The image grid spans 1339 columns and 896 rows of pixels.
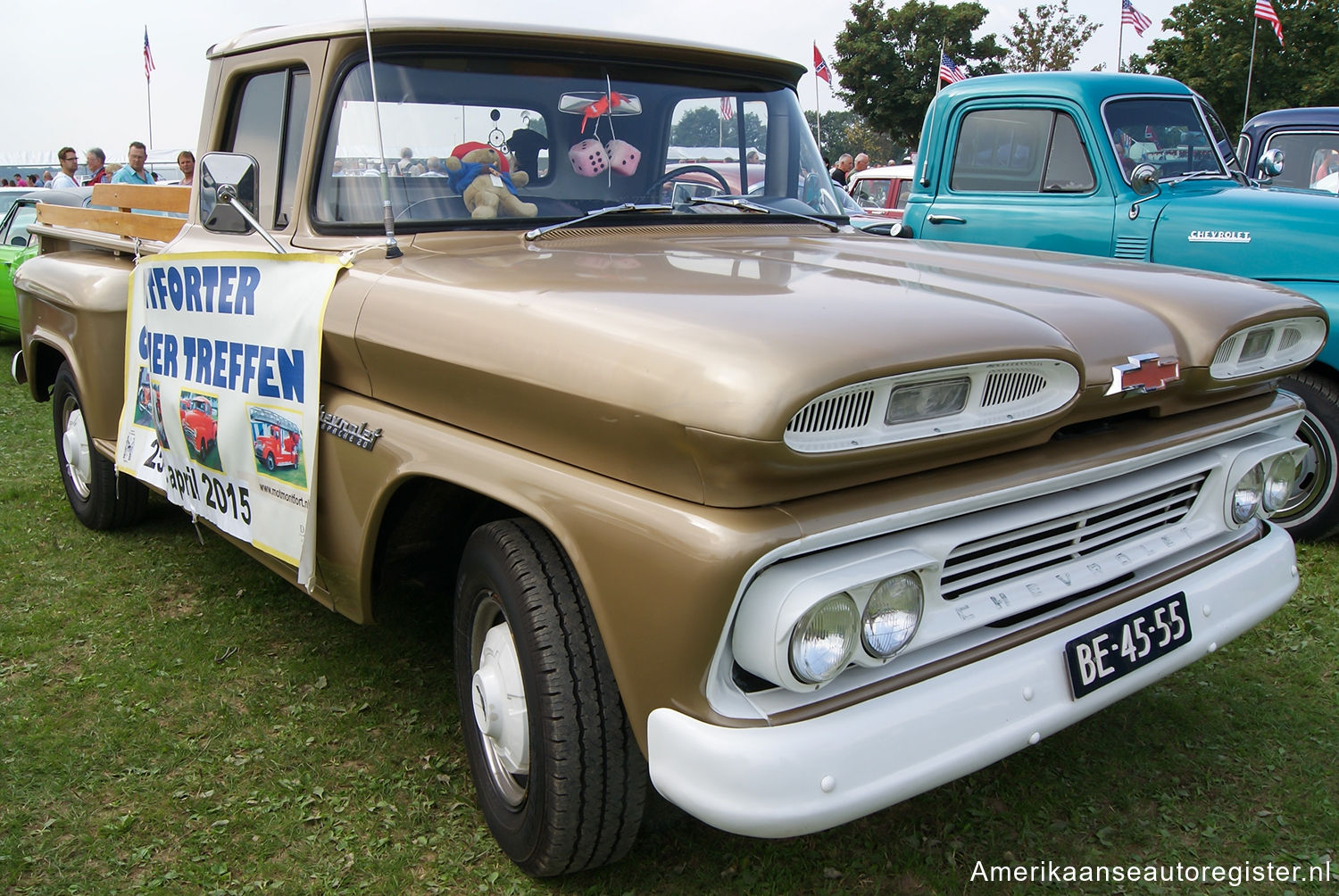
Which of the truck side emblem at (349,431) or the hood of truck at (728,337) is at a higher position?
the hood of truck at (728,337)

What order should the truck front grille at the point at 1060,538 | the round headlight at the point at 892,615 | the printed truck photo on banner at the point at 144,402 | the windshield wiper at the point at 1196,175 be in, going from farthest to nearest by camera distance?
the windshield wiper at the point at 1196,175
the printed truck photo on banner at the point at 144,402
the truck front grille at the point at 1060,538
the round headlight at the point at 892,615

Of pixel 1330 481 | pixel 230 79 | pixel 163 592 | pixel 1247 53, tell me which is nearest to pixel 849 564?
pixel 230 79

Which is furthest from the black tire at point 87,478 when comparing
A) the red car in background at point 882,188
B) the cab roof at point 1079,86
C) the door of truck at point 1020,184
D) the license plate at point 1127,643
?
the red car in background at point 882,188

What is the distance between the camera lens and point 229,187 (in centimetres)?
275

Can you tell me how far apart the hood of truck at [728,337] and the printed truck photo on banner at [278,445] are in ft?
1.02

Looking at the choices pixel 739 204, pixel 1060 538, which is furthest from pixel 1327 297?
pixel 1060 538

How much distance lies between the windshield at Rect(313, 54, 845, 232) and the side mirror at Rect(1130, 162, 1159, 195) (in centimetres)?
252

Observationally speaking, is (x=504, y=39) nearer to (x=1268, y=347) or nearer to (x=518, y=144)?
(x=518, y=144)

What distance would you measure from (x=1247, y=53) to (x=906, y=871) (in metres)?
27.2

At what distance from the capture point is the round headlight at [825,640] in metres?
1.65

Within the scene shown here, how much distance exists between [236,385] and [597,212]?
3.44 feet

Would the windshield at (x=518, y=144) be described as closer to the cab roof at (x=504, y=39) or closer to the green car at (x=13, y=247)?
the cab roof at (x=504, y=39)

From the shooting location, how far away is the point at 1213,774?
8.60ft

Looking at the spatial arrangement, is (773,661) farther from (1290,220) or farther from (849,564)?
(1290,220)
